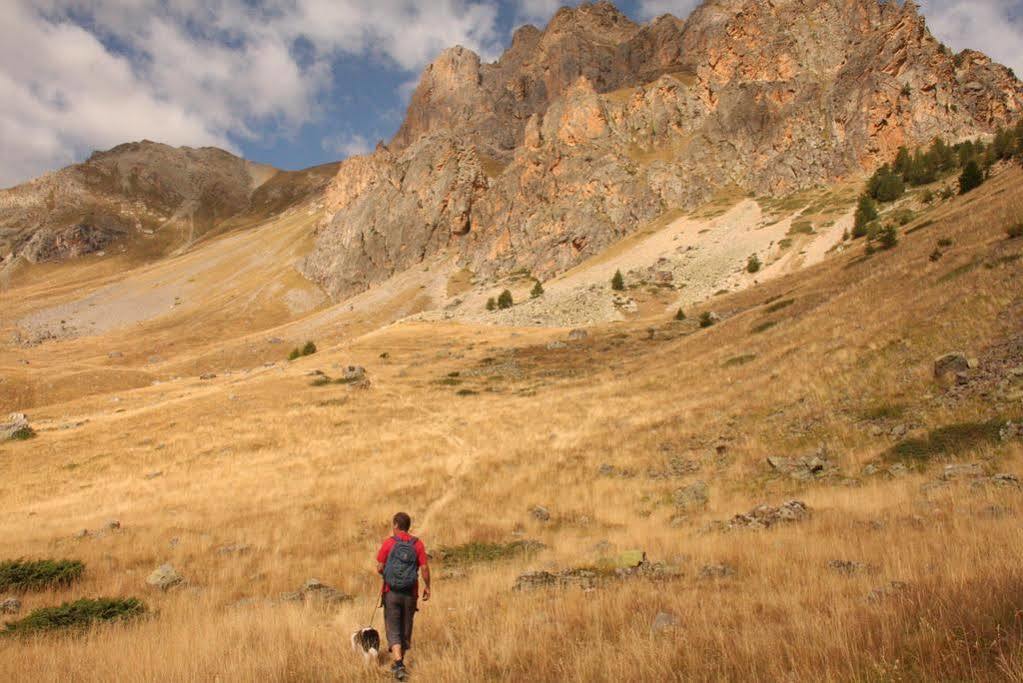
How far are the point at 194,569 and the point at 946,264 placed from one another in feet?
106

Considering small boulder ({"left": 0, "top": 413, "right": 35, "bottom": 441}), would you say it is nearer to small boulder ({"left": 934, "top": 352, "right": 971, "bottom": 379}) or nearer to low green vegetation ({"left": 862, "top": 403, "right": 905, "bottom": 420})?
low green vegetation ({"left": 862, "top": 403, "right": 905, "bottom": 420})

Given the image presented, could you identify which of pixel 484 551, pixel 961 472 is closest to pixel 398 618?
pixel 484 551

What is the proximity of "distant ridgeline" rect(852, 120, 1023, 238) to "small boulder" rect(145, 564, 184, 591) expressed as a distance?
6105 cm

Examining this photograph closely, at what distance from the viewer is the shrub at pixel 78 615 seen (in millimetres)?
9273

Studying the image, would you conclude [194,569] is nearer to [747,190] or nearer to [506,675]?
[506,675]

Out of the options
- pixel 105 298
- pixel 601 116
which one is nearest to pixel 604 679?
pixel 601 116

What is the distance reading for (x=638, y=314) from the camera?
73.0 metres

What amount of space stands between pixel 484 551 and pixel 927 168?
89417 mm

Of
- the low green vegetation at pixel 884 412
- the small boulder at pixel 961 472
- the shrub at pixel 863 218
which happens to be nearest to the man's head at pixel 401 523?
the small boulder at pixel 961 472

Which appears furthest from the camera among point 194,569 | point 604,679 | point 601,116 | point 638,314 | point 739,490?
point 601,116

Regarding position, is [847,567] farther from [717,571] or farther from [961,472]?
[961,472]

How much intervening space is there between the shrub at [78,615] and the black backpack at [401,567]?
19.5 ft

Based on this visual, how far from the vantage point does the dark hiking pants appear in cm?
727

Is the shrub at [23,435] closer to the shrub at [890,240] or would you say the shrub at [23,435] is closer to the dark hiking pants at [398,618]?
the dark hiking pants at [398,618]
